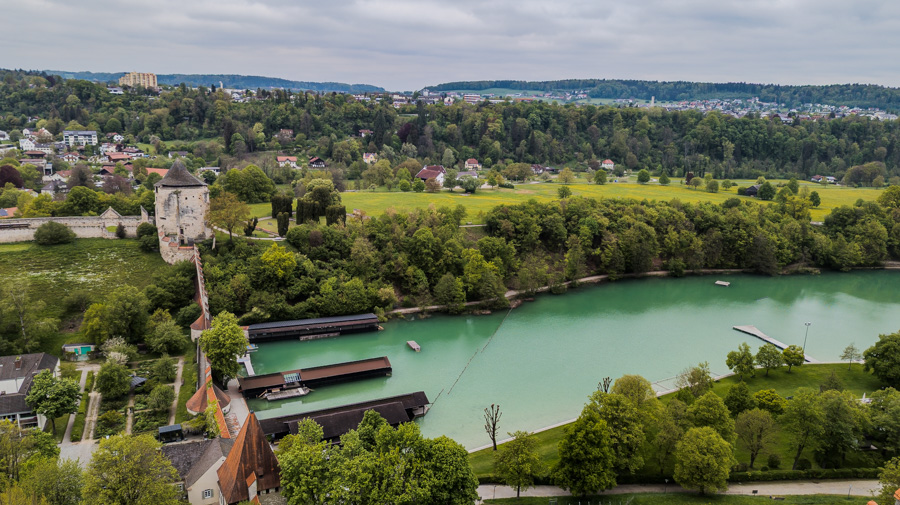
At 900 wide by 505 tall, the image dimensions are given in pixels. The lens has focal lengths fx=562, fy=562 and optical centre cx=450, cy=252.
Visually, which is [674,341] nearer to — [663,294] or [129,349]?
[663,294]

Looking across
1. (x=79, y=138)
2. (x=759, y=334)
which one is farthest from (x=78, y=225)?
(x=79, y=138)

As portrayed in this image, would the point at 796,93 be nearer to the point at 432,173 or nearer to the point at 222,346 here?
the point at 432,173

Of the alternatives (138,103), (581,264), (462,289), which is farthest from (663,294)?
(138,103)

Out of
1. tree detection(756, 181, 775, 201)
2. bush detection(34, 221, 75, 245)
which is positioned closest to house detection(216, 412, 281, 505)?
bush detection(34, 221, 75, 245)

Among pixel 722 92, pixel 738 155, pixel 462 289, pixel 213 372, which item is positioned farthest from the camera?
pixel 722 92

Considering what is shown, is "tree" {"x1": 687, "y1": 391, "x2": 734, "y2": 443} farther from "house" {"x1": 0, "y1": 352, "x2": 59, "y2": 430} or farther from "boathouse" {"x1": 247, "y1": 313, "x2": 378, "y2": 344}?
"house" {"x1": 0, "y1": 352, "x2": 59, "y2": 430}

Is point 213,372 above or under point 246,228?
under
